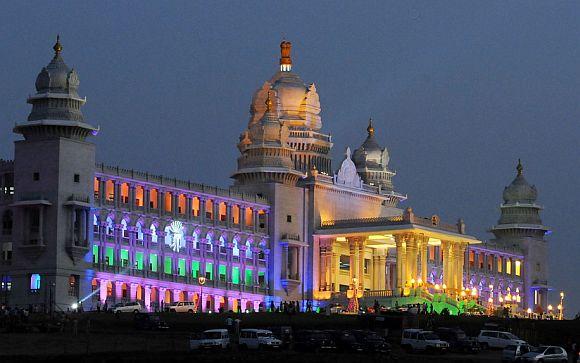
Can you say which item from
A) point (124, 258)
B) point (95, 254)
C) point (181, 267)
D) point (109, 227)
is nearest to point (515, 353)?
point (95, 254)

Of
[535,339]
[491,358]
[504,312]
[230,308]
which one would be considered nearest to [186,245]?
[230,308]

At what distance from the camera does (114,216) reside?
149750 mm

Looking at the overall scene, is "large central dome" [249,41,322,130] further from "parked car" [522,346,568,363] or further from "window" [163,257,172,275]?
"parked car" [522,346,568,363]

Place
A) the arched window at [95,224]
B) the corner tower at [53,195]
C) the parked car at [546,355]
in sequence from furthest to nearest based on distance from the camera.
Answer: the arched window at [95,224] < the corner tower at [53,195] < the parked car at [546,355]

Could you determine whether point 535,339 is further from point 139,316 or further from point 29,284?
point 29,284

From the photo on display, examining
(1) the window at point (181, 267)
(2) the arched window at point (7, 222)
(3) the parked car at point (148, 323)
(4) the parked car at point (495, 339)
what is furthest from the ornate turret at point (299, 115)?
(4) the parked car at point (495, 339)

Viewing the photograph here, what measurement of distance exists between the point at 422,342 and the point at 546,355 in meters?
10.8

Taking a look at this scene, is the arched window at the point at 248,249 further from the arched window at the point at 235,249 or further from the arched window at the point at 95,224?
the arched window at the point at 95,224

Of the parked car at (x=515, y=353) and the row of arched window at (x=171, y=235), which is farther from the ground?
the row of arched window at (x=171, y=235)

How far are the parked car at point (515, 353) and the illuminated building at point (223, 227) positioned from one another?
152 ft

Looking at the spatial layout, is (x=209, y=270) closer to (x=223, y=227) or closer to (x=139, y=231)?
(x=223, y=227)

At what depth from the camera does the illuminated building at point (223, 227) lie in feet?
469

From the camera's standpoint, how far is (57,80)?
146 metres

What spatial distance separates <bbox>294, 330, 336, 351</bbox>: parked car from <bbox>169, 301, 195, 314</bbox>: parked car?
3407cm
